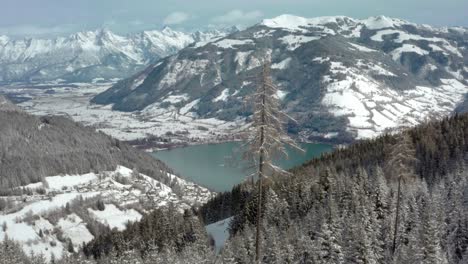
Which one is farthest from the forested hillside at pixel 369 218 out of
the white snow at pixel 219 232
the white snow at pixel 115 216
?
the white snow at pixel 115 216

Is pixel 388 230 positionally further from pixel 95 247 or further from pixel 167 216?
pixel 95 247

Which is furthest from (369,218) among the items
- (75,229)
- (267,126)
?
(75,229)

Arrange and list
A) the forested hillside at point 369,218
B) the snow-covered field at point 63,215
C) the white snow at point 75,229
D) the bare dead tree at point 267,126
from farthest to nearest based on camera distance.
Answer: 1. the white snow at point 75,229
2. the snow-covered field at point 63,215
3. the forested hillside at point 369,218
4. the bare dead tree at point 267,126

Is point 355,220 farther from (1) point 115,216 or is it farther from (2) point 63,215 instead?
(2) point 63,215

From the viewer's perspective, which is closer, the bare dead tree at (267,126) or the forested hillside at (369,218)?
the bare dead tree at (267,126)

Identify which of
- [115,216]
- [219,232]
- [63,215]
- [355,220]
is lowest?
[115,216]

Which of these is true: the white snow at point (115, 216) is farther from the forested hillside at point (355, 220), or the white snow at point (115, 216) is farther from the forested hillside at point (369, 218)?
the forested hillside at point (369, 218)

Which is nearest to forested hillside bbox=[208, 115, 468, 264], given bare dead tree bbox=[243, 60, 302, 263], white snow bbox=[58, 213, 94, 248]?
bare dead tree bbox=[243, 60, 302, 263]

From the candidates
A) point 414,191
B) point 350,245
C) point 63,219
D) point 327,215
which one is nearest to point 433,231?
point 350,245

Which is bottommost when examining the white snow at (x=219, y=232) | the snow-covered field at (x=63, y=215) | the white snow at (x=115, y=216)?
the white snow at (x=115, y=216)

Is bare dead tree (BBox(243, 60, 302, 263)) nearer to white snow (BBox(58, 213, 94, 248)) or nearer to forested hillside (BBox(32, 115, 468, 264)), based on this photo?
forested hillside (BBox(32, 115, 468, 264))

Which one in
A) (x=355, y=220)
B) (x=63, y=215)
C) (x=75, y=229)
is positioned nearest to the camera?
(x=355, y=220)
